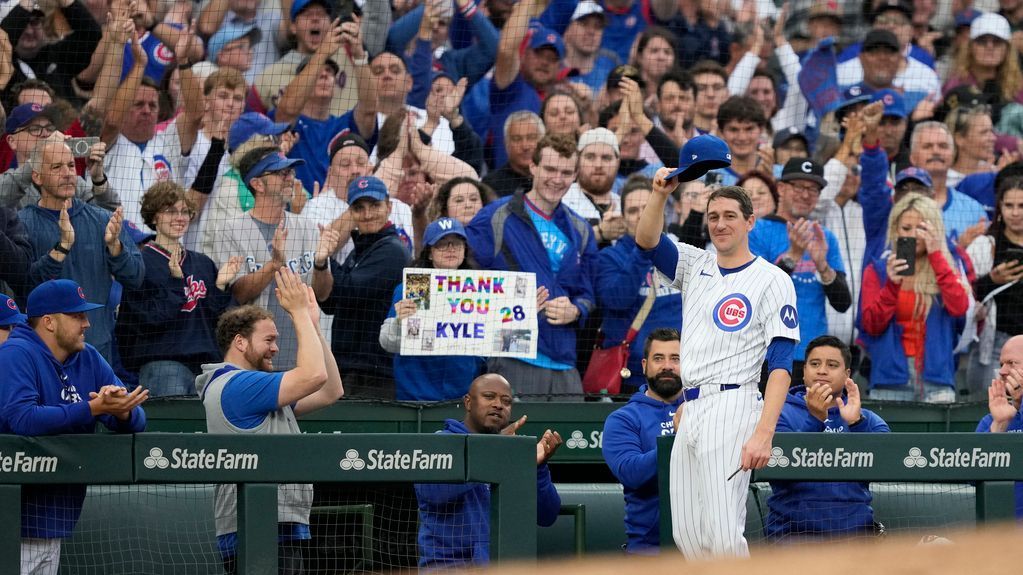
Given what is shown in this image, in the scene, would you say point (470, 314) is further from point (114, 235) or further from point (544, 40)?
point (544, 40)

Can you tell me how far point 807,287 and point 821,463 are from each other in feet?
9.37

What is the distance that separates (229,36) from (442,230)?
2.65m

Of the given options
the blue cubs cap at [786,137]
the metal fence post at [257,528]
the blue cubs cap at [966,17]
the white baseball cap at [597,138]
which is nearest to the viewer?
the metal fence post at [257,528]

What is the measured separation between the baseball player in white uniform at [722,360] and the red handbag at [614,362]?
262cm

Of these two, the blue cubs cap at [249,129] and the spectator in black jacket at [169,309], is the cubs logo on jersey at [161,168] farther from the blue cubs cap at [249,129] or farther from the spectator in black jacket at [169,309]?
the spectator in black jacket at [169,309]

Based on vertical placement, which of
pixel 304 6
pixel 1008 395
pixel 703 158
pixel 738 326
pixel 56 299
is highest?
pixel 304 6

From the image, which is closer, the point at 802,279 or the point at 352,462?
the point at 352,462

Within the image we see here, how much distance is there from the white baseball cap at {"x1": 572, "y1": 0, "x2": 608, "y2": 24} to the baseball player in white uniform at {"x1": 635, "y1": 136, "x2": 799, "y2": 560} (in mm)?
5098

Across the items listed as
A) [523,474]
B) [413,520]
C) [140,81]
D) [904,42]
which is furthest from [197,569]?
[904,42]

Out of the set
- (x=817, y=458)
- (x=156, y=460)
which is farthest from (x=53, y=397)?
(x=817, y=458)

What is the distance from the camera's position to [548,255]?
8.03 m

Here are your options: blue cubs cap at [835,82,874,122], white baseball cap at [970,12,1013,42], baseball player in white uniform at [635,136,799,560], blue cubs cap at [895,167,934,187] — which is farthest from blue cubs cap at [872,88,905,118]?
baseball player in white uniform at [635,136,799,560]

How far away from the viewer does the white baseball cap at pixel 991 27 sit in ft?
35.1

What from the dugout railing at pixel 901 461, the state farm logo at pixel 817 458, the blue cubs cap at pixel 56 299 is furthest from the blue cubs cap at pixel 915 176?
the blue cubs cap at pixel 56 299
